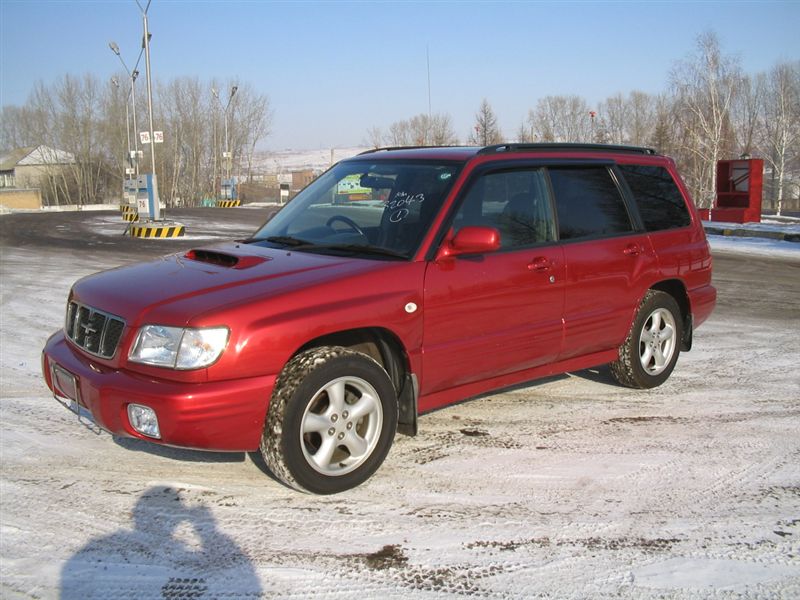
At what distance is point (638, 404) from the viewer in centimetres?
546

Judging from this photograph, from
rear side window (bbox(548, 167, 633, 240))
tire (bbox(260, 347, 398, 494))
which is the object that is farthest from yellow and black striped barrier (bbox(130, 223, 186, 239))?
tire (bbox(260, 347, 398, 494))

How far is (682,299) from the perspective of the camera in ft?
19.7

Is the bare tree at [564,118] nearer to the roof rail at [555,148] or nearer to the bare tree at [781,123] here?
the bare tree at [781,123]

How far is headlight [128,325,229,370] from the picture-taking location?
11.3 ft

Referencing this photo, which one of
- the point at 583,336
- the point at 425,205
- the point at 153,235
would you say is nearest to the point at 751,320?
the point at 583,336

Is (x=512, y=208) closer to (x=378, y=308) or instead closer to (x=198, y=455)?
(x=378, y=308)

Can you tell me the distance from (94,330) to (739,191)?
26.2m

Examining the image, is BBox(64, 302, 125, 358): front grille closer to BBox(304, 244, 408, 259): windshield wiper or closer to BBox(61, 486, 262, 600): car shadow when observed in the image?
BBox(61, 486, 262, 600): car shadow

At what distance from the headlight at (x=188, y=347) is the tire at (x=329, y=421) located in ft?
1.27

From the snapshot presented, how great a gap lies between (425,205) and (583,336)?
1.53m

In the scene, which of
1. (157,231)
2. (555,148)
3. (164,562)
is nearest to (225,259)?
(164,562)

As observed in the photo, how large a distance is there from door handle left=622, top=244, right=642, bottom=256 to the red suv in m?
0.01

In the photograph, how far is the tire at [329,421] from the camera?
361cm

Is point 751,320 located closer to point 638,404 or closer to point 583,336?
point 638,404
